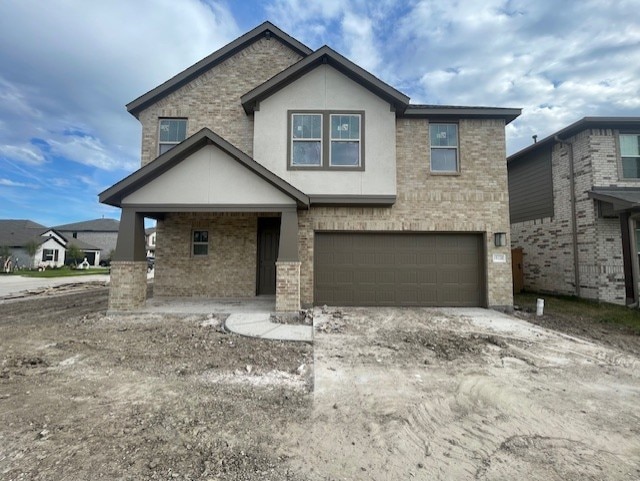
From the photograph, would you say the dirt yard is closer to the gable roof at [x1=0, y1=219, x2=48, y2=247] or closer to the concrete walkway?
the concrete walkway

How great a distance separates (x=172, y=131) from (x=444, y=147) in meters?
8.84

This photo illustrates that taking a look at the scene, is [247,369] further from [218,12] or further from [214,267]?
[218,12]

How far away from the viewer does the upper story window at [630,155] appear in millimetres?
11000

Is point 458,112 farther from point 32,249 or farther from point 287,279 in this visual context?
point 32,249

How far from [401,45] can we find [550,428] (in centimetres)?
1591

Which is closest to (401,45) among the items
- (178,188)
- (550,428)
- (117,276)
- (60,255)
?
(178,188)

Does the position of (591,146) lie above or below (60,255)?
above

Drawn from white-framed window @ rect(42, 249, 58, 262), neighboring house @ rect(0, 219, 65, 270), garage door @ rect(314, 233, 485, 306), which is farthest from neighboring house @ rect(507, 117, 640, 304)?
A: white-framed window @ rect(42, 249, 58, 262)

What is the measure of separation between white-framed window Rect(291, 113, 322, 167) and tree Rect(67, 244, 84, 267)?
38715 mm

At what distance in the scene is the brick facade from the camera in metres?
10.4

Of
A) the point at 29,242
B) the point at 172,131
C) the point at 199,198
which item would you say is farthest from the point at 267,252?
the point at 29,242

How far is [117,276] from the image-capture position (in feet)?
26.2

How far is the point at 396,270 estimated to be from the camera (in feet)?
30.6

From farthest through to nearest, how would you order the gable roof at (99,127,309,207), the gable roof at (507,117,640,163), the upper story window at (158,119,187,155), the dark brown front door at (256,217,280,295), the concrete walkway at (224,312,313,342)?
1. the gable roof at (507,117,640,163)
2. the dark brown front door at (256,217,280,295)
3. the upper story window at (158,119,187,155)
4. the gable roof at (99,127,309,207)
5. the concrete walkway at (224,312,313,342)
